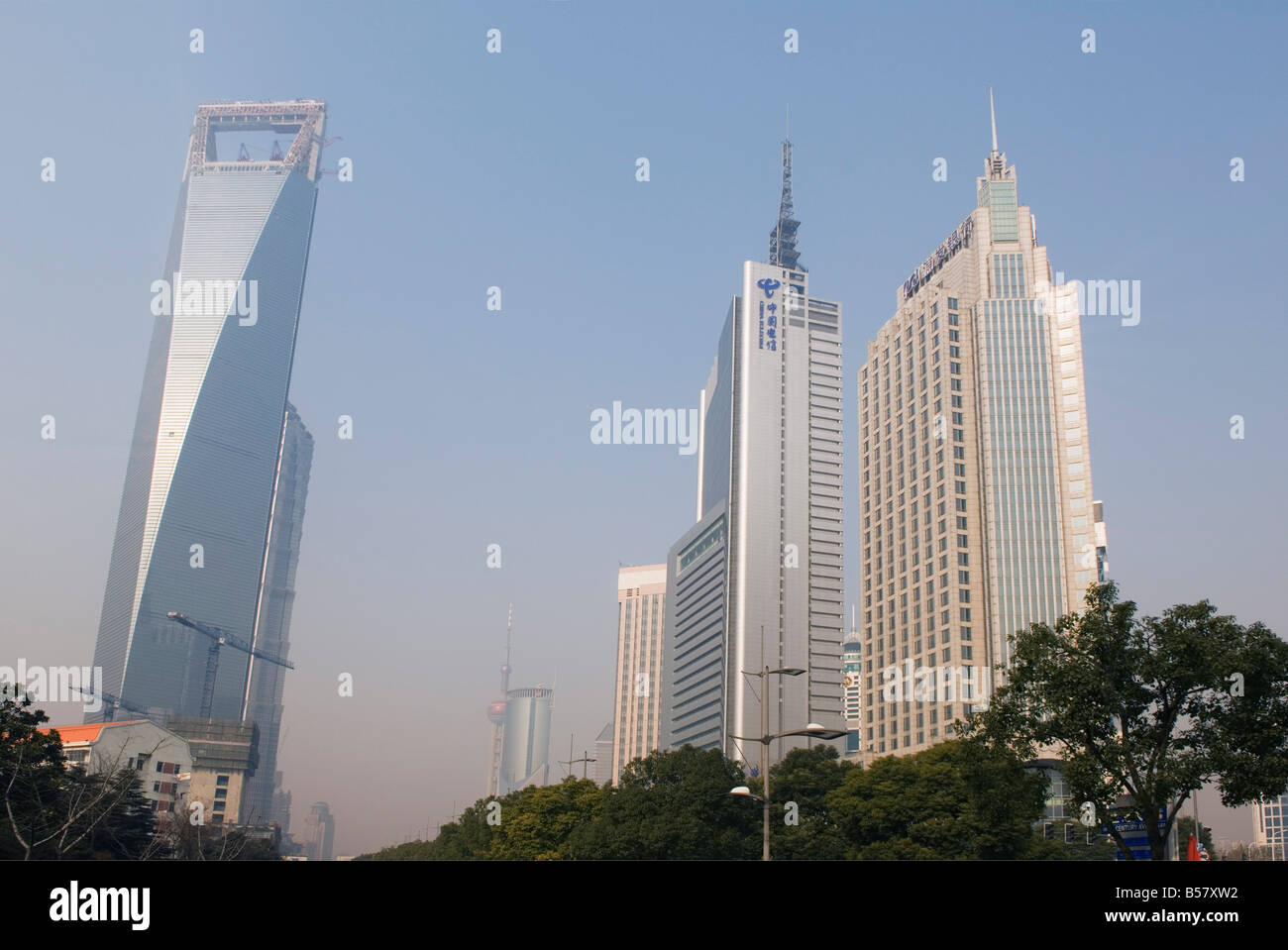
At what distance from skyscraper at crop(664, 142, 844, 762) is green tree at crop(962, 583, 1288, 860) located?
123763 mm

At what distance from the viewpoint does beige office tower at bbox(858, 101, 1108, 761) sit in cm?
11781

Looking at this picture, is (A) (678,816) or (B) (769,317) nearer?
(A) (678,816)

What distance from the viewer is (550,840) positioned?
2589 inches

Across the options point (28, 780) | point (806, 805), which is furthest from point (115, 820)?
point (806, 805)

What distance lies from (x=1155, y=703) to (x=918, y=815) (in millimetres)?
19373

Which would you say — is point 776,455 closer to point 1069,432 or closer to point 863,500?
point 863,500

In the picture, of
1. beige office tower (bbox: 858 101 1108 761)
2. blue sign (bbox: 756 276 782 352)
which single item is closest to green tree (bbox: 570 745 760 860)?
beige office tower (bbox: 858 101 1108 761)

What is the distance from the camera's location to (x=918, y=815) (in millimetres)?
49344

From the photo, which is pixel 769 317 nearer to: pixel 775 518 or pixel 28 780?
pixel 775 518

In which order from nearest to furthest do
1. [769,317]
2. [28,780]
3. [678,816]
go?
[28,780] → [678,816] → [769,317]

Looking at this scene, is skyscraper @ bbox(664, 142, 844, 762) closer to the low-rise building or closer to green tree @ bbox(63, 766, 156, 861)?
the low-rise building

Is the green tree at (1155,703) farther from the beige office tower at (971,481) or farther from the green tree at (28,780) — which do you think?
the beige office tower at (971,481)
